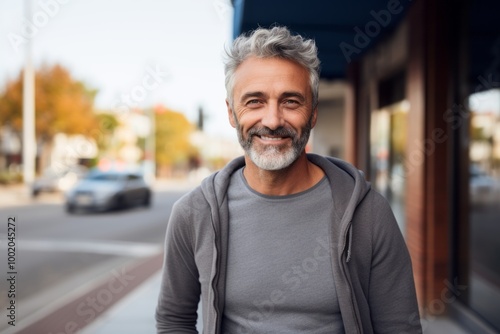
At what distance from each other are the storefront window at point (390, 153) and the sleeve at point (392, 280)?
16.8 feet

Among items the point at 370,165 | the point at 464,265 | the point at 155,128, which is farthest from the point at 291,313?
the point at 155,128

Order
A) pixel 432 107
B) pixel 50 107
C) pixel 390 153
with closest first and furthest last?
pixel 432 107 → pixel 390 153 → pixel 50 107

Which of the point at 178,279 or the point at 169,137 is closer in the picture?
the point at 178,279

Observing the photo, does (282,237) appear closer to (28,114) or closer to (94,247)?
(94,247)

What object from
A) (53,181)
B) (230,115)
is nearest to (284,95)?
(230,115)

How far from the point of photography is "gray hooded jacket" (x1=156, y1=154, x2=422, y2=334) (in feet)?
5.32

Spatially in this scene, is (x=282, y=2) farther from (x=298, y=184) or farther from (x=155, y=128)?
(x=155, y=128)

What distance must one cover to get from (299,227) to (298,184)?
0.16 meters

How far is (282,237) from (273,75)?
527 millimetres

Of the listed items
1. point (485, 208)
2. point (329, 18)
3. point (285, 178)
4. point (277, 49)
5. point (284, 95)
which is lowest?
point (485, 208)

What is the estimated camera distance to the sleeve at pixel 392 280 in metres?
1.62

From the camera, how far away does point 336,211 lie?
66.1 inches

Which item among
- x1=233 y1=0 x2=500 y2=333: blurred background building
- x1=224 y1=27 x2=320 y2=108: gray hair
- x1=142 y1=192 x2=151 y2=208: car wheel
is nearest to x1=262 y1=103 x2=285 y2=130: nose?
x1=224 y1=27 x2=320 y2=108: gray hair

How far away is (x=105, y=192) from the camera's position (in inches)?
664
